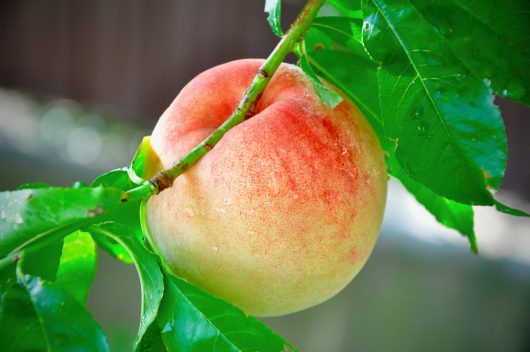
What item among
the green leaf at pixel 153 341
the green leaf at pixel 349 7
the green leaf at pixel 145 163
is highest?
the green leaf at pixel 349 7

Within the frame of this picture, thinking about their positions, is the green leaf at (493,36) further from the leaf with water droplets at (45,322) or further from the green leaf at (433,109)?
the leaf with water droplets at (45,322)

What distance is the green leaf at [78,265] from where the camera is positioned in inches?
22.2

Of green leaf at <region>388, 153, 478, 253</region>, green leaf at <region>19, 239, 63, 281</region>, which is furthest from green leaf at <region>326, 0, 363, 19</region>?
green leaf at <region>19, 239, 63, 281</region>

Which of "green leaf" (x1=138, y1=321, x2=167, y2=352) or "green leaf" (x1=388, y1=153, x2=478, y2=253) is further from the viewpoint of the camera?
"green leaf" (x1=388, y1=153, x2=478, y2=253)

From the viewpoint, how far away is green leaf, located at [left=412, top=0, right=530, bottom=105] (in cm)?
39

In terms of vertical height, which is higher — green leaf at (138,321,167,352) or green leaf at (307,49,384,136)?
green leaf at (307,49,384,136)

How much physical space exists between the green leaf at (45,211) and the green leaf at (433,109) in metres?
0.18

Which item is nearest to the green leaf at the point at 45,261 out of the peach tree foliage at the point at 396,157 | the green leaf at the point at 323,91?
the peach tree foliage at the point at 396,157

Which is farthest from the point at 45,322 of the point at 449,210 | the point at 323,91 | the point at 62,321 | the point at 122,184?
the point at 449,210

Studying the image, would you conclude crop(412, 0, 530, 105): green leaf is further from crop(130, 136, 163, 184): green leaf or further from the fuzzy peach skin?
crop(130, 136, 163, 184): green leaf

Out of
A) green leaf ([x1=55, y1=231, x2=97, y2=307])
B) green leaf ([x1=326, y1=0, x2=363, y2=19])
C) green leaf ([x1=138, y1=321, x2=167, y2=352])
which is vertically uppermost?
green leaf ([x1=326, y1=0, x2=363, y2=19])

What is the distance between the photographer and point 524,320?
6.91 feet

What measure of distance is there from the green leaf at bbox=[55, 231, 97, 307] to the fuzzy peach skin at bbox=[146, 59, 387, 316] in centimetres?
10

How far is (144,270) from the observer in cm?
45
